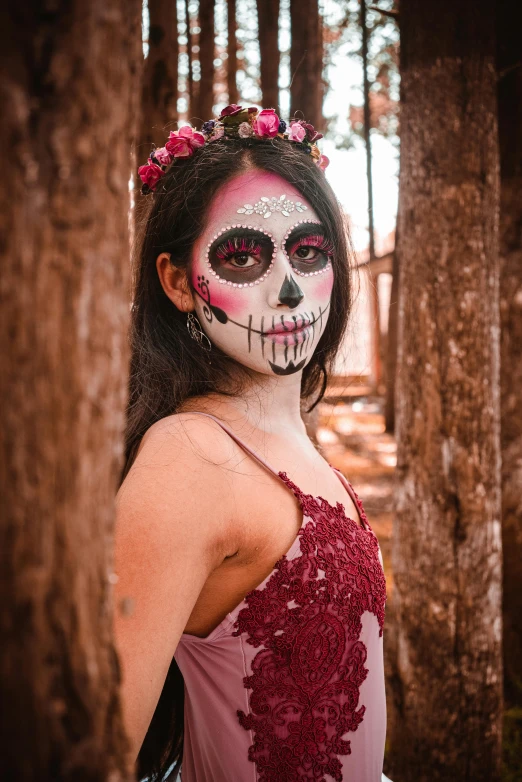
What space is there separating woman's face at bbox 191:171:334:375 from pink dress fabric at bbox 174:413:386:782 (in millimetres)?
269

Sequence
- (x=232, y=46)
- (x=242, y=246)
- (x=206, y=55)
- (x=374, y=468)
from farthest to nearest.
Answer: (x=374, y=468) < (x=232, y=46) < (x=206, y=55) < (x=242, y=246)

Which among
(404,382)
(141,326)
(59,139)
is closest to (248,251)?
(141,326)

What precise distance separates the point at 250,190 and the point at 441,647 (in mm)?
2005

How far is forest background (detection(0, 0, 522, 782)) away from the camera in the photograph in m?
0.63

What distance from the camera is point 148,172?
1.86m

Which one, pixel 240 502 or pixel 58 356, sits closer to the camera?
pixel 58 356

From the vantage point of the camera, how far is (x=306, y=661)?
1433 mm

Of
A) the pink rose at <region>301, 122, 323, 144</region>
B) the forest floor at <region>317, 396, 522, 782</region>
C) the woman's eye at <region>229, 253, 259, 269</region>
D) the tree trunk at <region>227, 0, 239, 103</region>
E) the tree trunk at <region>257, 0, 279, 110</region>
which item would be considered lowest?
the forest floor at <region>317, 396, 522, 782</region>

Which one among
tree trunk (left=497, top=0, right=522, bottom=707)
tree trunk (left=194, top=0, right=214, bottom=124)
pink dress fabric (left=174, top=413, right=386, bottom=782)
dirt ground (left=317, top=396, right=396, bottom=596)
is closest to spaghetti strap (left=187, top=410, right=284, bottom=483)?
pink dress fabric (left=174, top=413, right=386, bottom=782)

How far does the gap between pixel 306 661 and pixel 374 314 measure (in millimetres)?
2268

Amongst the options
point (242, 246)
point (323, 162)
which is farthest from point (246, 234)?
point (323, 162)

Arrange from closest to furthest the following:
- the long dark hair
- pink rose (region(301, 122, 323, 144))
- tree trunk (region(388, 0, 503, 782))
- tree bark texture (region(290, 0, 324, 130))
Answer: the long dark hair → pink rose (region(301, 122, 323, 144)) → tree trunk (region(388, 0, 503, 782)) → tree bark texture (region(290, 0, 324, 130))

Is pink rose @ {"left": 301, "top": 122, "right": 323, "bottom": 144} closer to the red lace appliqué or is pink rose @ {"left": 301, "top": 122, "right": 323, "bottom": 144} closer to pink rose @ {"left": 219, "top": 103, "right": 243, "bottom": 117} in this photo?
pink rose @ {"left": 219, "top": 103, "right": 243, "bottom": 117}

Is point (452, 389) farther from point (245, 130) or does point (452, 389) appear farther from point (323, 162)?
point (245, 130)
